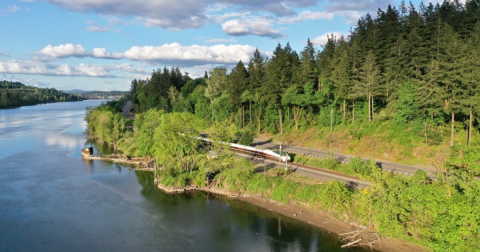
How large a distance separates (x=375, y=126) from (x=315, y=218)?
23.6 metres

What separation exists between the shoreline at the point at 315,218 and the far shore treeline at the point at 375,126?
2.18ft

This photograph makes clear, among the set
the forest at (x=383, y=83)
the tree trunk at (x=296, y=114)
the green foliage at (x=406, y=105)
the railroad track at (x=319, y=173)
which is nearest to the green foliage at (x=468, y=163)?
the railroad track at (x=319, y=173)

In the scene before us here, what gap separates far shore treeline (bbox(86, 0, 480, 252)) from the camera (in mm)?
27750

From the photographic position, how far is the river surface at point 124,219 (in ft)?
102

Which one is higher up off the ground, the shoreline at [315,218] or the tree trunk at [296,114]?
the tree trunk at [296,114]

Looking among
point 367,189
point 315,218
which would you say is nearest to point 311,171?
point 315,218

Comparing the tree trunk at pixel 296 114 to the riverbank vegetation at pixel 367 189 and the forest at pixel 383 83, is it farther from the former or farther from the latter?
the riverbank vegetation at pixel 367 189

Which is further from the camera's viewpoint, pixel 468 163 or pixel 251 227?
pixel 251 227

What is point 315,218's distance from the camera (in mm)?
35438

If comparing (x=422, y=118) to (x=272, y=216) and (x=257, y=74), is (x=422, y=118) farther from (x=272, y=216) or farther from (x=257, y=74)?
(x=257, y=74)

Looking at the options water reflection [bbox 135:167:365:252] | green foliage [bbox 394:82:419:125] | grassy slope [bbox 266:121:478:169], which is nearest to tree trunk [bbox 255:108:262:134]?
grassy slope [bbox 266:121:478:169]

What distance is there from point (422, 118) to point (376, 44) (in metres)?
Answer: 16.9

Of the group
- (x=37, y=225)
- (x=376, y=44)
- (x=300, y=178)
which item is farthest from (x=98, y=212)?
(x=376, y=44)

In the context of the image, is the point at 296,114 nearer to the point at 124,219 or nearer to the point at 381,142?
the point at 381,142
